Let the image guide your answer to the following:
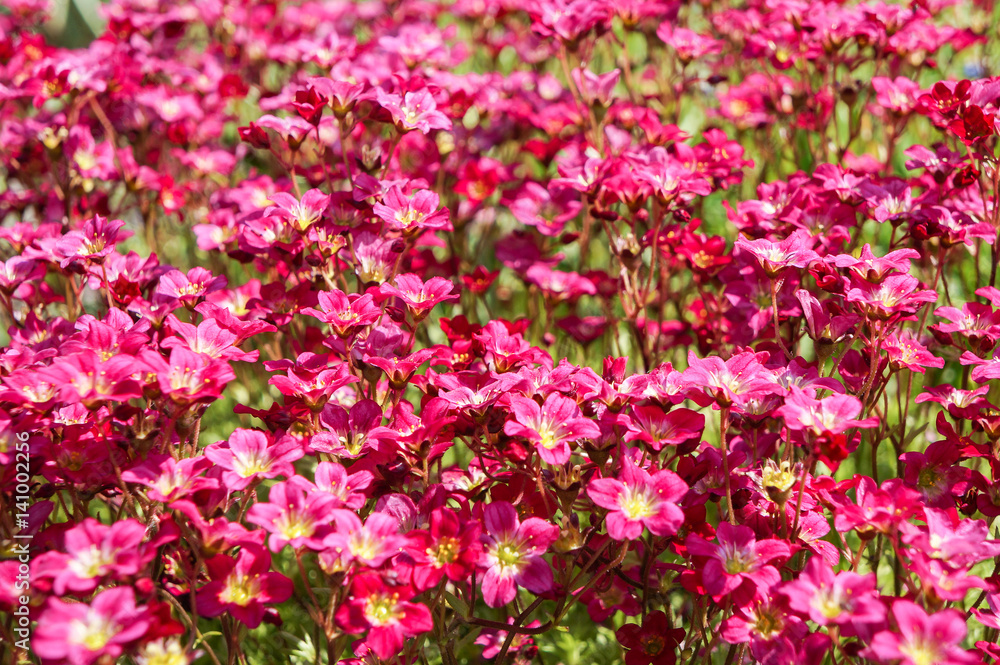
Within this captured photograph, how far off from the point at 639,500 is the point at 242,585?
98cm

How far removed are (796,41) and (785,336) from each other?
1632 mm

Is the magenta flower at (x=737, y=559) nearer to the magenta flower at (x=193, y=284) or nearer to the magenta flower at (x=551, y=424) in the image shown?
the magenta flower at (x=551, y=424)

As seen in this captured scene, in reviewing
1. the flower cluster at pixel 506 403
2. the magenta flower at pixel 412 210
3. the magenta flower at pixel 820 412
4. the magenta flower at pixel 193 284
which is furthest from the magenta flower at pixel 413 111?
the magenta flower at pixel 820 412

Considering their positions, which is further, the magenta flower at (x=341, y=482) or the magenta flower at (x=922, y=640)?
the magenta flower at (x=341, y=482)

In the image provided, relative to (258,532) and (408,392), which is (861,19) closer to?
(408,392)

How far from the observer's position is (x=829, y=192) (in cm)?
291

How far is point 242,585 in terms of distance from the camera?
1879 mm

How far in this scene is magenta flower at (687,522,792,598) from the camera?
1897 millimetres

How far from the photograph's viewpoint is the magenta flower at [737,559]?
1.90 metres

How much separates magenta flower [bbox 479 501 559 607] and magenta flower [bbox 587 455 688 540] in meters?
0.18

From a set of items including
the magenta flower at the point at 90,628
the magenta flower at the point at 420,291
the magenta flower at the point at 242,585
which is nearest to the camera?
the magenta flower at the point at 90,628

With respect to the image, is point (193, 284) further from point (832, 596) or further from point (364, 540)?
point (832, 596)

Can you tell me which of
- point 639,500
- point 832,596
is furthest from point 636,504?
point 832,596

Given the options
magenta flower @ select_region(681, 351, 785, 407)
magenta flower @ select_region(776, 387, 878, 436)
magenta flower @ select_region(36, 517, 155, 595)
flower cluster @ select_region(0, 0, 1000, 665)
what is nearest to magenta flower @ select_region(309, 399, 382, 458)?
flower cluster @ select_region(0, 0, 1000, 665)
